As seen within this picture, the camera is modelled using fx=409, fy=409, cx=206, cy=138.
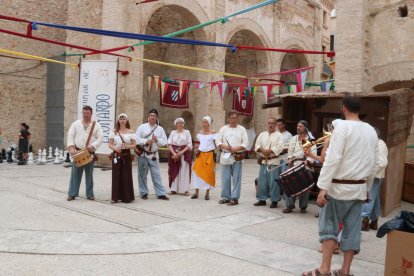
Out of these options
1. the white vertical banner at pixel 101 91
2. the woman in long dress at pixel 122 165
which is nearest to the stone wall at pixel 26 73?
the white vertical banner at pixel 101 91

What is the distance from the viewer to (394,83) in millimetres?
8633

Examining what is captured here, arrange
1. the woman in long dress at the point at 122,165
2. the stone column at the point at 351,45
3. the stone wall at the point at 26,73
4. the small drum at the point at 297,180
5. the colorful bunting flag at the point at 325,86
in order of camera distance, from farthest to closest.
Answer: the stone wall at the point at 26,73, the colorful bunting flag at the point at 325,86, the stone column at the point at 351,45, the woman in long dress at the point at 122,165, the small drum at the point at 297,180

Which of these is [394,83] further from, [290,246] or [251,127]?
[251,127]

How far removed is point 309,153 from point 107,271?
3504mm

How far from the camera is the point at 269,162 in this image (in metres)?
7.50

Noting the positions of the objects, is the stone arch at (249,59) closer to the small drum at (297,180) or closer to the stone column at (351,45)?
the stone column at (351,45)

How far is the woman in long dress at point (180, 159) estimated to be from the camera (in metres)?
8.55

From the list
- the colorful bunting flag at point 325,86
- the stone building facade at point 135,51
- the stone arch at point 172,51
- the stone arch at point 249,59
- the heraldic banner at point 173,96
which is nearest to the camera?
the stone building facade at point 135,51

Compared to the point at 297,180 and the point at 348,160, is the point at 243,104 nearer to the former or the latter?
the point at 297,180

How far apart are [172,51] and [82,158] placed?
11.7 meters

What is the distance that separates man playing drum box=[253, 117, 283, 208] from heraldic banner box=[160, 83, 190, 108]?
26.0 ft

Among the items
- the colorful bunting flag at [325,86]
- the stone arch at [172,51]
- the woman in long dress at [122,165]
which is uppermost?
the stone arch at [172,51]

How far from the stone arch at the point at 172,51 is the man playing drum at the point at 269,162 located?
9.67 meters

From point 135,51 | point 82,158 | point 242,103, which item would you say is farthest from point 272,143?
point 242,103
